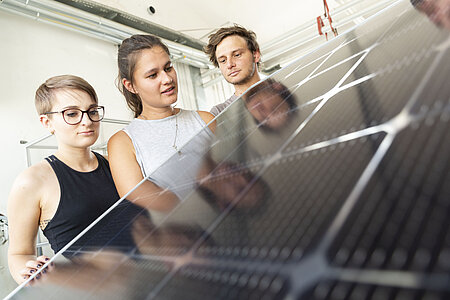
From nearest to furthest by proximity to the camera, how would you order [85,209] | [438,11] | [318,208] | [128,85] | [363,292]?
[363,292], [318,208], [438,11], [85,209], [128,85]

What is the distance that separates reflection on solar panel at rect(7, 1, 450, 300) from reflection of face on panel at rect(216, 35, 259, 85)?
156 cm

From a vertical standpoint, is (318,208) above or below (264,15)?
below

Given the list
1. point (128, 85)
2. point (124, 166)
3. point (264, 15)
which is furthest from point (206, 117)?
point (264, 15)

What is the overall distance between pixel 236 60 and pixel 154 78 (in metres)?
1.18

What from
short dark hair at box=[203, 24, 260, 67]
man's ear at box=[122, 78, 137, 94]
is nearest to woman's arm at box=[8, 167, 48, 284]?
man's ear at box=[122, 78, 137, 94]

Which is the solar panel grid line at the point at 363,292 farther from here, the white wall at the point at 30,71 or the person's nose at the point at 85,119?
the white wall at the point at 30,71

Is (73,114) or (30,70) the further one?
(30,70)

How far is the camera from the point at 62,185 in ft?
5.36

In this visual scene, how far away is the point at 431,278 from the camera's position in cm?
36

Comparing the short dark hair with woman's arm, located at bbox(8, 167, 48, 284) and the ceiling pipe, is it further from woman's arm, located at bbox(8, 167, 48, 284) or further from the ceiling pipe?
the ceiling pipe

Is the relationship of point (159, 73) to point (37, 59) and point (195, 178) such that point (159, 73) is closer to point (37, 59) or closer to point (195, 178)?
point (195, 178)

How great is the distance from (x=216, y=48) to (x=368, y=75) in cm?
221

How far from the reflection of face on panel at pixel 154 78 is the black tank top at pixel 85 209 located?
51cm

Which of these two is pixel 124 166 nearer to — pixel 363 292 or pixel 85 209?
pixel 85 209
